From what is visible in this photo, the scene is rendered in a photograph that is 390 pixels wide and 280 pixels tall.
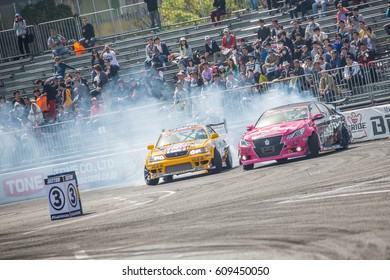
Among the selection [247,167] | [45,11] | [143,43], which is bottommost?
[247,167]

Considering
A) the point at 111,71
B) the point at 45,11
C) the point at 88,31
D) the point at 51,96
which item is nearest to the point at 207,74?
the point at 111,71

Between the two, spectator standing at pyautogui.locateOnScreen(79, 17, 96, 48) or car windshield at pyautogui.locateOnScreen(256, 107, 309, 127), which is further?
spectator standing at pyautogui.locateOnScreen(79, 17, 96, 48)

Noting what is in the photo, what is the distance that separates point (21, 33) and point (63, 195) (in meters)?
19.5

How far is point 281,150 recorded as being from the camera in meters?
21.1

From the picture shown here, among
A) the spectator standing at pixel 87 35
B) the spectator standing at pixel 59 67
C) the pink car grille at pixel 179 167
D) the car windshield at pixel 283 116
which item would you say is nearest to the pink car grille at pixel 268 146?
the car windshield at pixel 283 116

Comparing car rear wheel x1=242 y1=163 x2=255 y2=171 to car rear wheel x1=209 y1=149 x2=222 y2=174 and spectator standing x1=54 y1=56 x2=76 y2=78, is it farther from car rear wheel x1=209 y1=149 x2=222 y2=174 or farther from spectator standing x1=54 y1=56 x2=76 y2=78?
spectator standing x1=54 y1=56 x2=76 y2=78

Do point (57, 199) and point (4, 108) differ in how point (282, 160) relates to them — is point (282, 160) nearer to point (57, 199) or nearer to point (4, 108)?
point (57, 199)

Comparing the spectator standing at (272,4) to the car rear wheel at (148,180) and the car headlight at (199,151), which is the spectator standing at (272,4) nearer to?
the car headlight at (199,151)

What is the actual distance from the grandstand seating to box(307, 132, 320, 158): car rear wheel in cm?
948

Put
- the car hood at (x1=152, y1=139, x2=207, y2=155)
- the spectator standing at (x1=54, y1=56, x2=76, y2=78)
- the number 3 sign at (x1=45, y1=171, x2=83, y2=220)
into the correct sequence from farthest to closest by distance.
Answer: the spectator standing at (x1=54, y1=56, x2=76, y2=78) → the car hood at (x1=152, y1=139, x2=207, y2=155) → the number 3 sign at (x1=45, y1=171, x2=83, y2=220)


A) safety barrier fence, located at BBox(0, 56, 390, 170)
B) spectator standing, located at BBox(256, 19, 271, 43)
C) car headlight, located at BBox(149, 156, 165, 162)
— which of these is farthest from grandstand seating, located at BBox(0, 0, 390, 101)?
car headlight, located at BBox(149, 156, 165, 162)

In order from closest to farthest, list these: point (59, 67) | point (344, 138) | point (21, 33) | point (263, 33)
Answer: point (344, 138) < point (263, 33) < point (59, 67) < point (21, 33)

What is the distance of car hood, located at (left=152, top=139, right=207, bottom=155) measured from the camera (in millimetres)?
22516

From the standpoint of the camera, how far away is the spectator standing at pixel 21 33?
3497 centimetres
